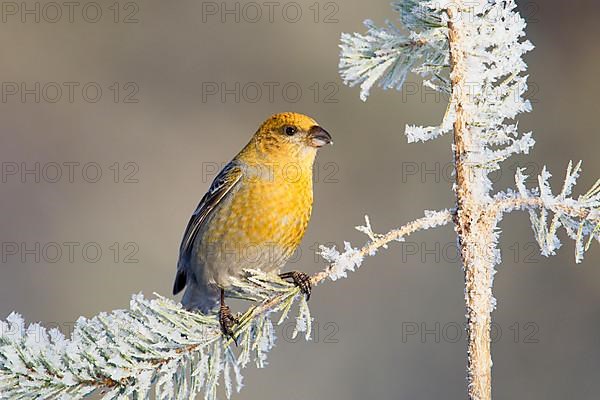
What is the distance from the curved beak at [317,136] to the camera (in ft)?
9.66

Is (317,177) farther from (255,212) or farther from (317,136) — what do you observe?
(255,212)

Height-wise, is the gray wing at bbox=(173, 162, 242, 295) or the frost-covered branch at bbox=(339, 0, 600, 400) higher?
the frost-covered branch at bbox=(339, 0, 600, 400)

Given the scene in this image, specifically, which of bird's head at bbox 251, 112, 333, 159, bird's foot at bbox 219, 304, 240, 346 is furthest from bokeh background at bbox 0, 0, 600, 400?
bird's foot at bbox 219, 304, 240, 346

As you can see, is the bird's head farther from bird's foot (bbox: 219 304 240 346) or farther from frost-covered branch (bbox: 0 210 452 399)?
frost-covered branch (bbox: 0 210 452 399)

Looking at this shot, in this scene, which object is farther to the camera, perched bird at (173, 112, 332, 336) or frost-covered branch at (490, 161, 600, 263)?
perched bird at (173, 112, 332, 336)

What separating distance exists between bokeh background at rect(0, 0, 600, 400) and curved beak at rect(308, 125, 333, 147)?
200 centimetres

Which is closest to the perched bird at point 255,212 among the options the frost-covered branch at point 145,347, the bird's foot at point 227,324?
the bird's foot at point 227,324

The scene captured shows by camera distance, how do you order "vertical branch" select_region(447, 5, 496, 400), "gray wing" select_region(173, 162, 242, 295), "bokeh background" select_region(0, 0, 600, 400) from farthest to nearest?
"bokeh background" select_region(0, 0, 600, 400) → "gray wing" select_region(173, 162, 242, 295) → "vertical branch" select_region(447, 5, 496, 400)

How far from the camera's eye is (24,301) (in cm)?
577

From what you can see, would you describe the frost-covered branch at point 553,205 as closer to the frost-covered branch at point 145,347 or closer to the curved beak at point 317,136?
the frost-covered branch at point 145,347

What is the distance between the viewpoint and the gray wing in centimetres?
309

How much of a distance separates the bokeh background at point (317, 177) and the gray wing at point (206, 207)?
6.83 ft

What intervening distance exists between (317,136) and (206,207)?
60 centimetres

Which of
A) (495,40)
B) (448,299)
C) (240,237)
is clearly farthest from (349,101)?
(495,40)
